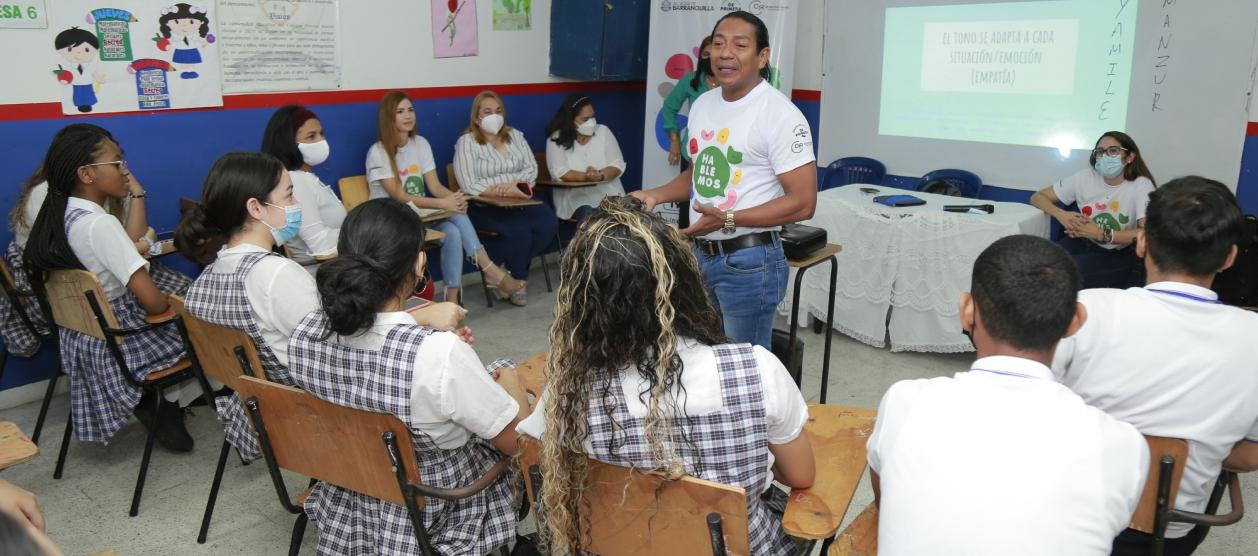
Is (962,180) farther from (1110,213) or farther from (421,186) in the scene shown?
(421,186)

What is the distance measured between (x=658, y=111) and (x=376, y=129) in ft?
6.10

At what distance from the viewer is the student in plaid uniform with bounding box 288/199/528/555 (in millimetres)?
1687

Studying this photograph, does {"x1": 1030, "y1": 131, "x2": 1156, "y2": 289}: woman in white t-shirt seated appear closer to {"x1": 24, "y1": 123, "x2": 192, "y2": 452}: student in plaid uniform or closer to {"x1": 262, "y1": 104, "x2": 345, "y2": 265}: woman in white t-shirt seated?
{"x1": 262, "y1": 104, "x2": 345, "y2": 265}: woman in white t-shirt seated

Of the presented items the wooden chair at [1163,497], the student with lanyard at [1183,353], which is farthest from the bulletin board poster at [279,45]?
the wooden chair at [1163,497]

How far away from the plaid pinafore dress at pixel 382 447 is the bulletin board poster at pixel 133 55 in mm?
2640

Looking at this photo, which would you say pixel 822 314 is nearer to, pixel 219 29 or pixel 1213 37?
pixel 1213 37

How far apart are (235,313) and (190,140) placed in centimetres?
221

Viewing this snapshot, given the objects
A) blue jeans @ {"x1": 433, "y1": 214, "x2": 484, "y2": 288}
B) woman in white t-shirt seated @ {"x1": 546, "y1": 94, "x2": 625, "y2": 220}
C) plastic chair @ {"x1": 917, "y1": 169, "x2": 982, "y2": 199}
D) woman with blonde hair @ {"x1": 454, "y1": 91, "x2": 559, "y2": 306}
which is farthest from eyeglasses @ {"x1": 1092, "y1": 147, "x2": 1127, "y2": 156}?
blue jeans @ {"x1": 433, "y1": 214, "x2": 484, "y2": 288}

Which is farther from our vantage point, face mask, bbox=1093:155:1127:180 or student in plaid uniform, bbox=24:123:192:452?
face mask, bbox=1093:155:1127:180

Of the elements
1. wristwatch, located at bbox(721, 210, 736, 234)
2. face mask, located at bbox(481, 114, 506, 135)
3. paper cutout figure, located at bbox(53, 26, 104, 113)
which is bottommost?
wristwatch, located at bbox(721, 210, 736, 234)

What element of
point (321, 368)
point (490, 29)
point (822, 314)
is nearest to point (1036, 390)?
point (321, 368)

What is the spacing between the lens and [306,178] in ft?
12.5

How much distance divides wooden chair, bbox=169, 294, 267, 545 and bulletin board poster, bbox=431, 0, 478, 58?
2876mm

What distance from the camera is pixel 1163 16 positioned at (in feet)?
13.9
